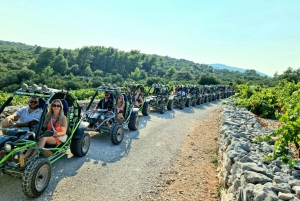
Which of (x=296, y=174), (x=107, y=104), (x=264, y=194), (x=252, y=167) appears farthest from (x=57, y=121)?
(x=296, y=174)

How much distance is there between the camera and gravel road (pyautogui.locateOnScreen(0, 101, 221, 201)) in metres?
4.20

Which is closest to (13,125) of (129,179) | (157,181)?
(129,179)

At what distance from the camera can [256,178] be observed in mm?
3244

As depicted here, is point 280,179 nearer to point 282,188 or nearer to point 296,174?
point 282,188

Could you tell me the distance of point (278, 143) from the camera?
422cm

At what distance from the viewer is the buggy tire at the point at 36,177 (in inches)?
141

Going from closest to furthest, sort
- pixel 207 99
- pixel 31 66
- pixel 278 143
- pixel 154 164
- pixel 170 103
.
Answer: pixel 278 143 < pixel 154 164 < pixel 170 103 < pixel 207 99 < pixel 31 66

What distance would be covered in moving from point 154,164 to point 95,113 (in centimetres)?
267

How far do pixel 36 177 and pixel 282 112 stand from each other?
12.4m

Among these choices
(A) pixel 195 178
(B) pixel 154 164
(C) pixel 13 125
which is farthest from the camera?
(B) pixel 154 164

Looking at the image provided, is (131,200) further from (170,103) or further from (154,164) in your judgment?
(170,103)

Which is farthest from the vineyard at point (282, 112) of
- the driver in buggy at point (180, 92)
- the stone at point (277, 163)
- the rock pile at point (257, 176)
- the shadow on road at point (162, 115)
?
the driver in buggy at point (180, 92)

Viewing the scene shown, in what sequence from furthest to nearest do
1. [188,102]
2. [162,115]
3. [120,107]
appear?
[188,102] → [162,115] → [120,107]

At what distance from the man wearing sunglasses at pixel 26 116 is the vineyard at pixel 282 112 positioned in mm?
4775
